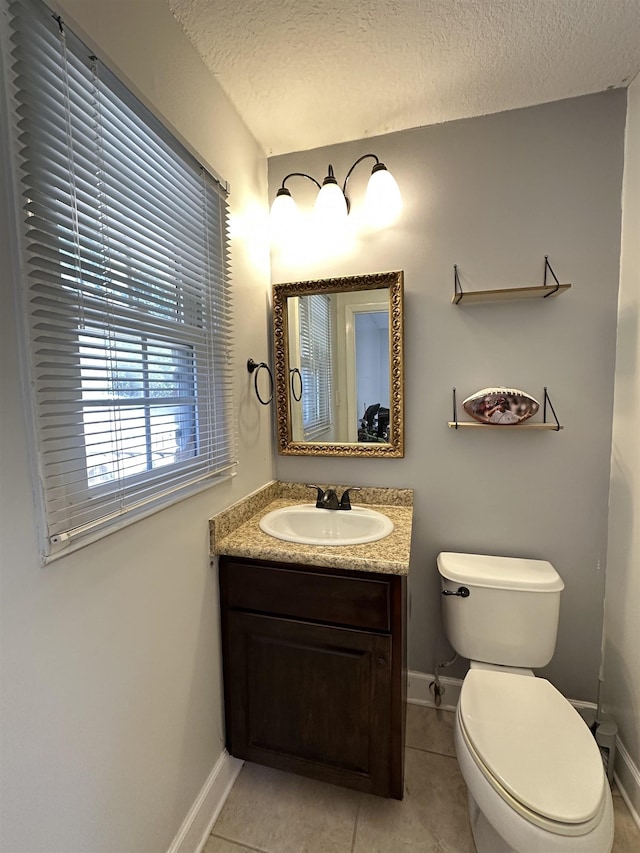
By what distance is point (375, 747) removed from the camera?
1225mm

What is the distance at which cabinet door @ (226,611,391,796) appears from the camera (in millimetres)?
1212

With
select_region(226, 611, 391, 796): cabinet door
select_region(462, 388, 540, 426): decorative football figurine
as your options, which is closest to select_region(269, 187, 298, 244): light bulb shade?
select_region(462, 388, 540, 426): decorative football figurine

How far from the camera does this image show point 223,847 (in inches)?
47.3

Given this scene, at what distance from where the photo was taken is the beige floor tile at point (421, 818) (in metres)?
1.21

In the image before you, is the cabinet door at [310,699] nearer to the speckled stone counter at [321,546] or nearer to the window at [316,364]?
the speckled stone counter at [321,546]

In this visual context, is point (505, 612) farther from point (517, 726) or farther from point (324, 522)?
point (324, 522)

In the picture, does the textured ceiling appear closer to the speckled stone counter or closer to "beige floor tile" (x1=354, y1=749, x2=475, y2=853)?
the speckled stone counter

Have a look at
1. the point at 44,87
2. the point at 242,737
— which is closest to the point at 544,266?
the point at 44,87

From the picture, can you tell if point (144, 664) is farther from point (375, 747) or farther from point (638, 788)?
point (638, 788)

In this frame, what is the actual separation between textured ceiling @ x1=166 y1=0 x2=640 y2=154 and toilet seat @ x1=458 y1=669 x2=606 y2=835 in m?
2.05

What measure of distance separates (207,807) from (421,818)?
71cm

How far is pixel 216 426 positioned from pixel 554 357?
51.7 inches

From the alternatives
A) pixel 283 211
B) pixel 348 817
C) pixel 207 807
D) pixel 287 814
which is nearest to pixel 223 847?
pixel 207 807

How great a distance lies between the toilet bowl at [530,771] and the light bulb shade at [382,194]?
1.74m
